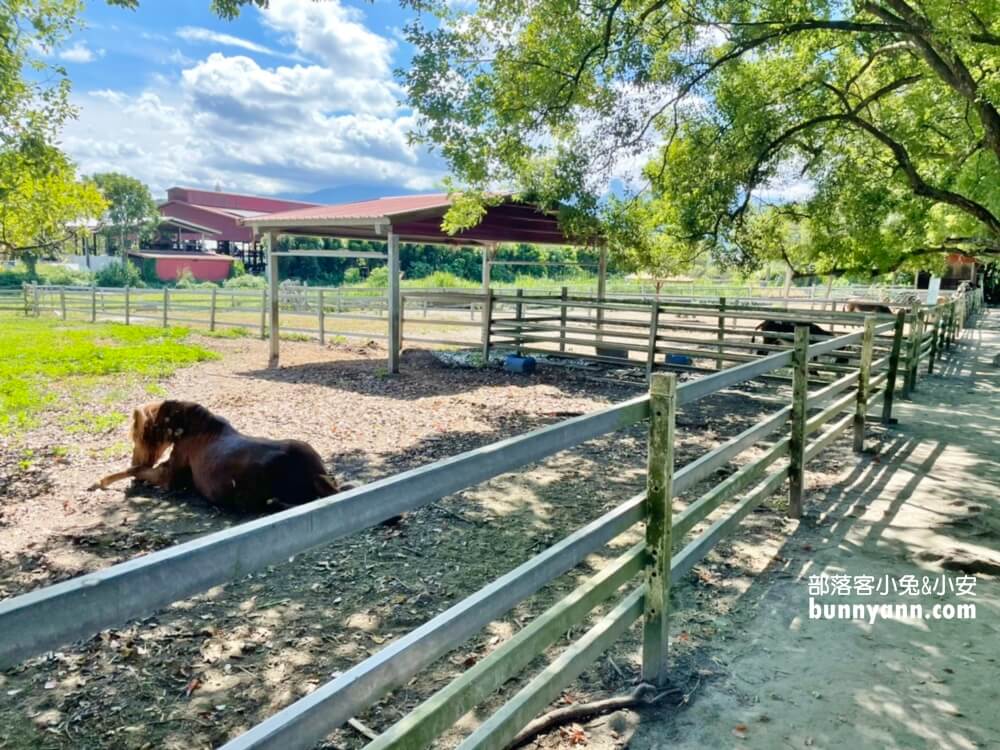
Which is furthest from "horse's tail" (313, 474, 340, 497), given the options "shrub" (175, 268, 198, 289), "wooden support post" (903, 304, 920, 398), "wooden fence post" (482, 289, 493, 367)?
"shrub" (175, 268, 198, 289)

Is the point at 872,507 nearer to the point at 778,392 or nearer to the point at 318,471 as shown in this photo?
the point at 318,471

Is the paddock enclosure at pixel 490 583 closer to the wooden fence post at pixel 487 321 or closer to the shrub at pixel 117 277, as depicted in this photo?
the wooden fence post at pixel 487 321

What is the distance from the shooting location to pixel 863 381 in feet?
20.3

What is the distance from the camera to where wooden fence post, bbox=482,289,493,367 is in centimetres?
1214

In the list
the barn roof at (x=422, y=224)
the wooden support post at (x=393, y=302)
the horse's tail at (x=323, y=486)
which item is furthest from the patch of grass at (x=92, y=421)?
the barn roof at (x=422, y=224)

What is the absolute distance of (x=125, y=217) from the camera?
40.7 metres

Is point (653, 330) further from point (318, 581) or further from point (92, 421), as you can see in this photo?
point (318, 581)

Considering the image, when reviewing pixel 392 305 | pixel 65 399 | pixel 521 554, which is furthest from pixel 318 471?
pixel 392 305

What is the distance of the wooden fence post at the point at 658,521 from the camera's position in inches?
94.7

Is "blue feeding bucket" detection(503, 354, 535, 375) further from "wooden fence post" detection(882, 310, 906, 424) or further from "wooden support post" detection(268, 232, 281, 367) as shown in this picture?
"wooden fence post" detection(882, 310, 906, 424)

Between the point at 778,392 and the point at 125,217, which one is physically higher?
the point at 125,217

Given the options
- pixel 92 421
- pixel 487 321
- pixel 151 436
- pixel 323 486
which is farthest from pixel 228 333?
pixel 323 486

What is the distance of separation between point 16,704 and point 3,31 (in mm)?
4324

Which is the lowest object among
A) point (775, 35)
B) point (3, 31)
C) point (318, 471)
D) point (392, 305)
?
point (318, 471)
